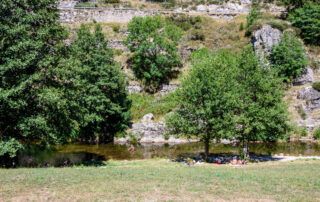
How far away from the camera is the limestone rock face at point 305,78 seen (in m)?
69.2

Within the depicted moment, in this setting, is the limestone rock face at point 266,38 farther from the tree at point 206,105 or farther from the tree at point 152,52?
the tree at point 206,105

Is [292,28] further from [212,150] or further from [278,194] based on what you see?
[278,194]

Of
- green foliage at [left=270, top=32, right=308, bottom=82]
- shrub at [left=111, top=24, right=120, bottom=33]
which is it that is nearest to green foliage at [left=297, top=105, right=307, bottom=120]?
green foliage at [left=270, top=32, right=308, bottom=82]

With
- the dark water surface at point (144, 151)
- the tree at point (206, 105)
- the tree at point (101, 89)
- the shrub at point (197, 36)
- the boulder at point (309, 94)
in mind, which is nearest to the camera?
the tree at point (206, 105)

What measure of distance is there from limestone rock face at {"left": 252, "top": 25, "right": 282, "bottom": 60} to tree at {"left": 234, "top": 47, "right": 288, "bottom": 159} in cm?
3144

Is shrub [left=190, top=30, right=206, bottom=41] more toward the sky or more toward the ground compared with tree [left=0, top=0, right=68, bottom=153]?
more toward the sky

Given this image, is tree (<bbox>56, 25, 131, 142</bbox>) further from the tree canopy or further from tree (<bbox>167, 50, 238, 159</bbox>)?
the tree canopy

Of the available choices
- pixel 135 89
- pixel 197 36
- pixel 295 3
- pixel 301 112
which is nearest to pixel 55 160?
pixel 135 89

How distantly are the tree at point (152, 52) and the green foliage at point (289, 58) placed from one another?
1588 centimetres

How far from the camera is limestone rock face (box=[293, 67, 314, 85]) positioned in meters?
69.2

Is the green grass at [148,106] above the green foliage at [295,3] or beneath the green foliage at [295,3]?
beneath

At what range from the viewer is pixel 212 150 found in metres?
49.7

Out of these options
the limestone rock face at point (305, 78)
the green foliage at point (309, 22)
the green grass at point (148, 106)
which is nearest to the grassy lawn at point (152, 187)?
the green grass at point (148, 106)

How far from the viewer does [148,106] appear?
218 feet
